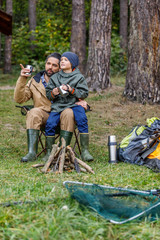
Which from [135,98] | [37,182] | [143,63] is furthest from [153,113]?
[37,182]

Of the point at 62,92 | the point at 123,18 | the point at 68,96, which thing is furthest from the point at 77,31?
the point at 62,92

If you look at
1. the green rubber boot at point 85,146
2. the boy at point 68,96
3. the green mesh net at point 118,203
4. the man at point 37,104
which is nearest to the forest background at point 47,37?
the man at point 37,104

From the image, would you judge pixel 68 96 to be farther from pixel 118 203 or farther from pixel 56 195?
pixel 118 203

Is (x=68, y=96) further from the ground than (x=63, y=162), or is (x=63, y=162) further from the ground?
(x=68, y=96)

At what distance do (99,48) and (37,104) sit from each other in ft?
16.2

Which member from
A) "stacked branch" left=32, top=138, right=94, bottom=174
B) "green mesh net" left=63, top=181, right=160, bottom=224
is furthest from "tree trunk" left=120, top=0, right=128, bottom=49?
"green mesh net" left=63, top=181, right=160, bottom=224

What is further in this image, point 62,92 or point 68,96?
point 68,96

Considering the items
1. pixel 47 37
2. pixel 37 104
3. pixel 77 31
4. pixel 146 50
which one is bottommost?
pixel 37 104

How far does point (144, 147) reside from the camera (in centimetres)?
441

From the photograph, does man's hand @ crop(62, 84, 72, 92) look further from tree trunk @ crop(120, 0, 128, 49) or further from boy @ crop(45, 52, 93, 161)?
tree trunk @ crop(120, 0, 128, 49)

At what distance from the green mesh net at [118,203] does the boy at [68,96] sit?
5.67 feet

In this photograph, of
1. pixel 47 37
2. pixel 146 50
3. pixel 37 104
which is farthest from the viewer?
pixel 47 37

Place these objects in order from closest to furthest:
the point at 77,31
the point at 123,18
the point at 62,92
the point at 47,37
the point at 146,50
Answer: the point at 62,92 → the point at 146,50 → the point at 77,31 → the point at 47,37 → the point at 123,18

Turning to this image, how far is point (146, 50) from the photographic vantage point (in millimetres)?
7777
